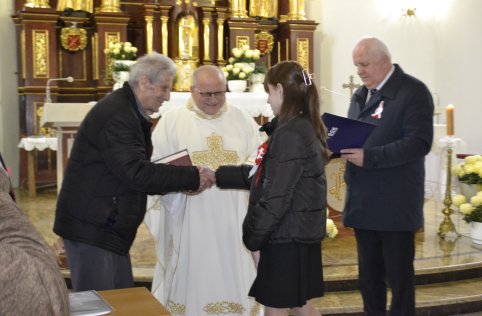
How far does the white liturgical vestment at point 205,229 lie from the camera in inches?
163

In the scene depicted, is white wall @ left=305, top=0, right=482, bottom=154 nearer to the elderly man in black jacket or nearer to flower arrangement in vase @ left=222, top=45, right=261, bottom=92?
flower arrangement in vase @ left=222, top=45, right=261, bottom=92

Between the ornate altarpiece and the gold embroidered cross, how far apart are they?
5.49 metres

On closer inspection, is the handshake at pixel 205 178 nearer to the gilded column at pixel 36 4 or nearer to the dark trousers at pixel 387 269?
the dark trousers at pixel 387 269

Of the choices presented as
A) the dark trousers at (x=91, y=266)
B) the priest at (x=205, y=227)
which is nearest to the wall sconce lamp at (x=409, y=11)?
the priest at (x=205, y=227)

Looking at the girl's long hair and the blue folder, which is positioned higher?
the girl's long hair

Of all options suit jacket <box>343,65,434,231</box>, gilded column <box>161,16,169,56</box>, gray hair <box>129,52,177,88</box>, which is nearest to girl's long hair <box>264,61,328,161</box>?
gray hair <box>129,52,177,88</box>

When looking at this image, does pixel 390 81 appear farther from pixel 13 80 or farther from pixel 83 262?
pixel 13 80

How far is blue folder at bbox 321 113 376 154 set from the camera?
331 cm

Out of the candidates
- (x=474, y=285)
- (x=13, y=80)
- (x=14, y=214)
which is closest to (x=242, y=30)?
(x=13, y=80)

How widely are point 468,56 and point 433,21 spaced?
150 cm

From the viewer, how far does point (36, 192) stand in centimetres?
966

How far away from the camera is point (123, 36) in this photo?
404 inches

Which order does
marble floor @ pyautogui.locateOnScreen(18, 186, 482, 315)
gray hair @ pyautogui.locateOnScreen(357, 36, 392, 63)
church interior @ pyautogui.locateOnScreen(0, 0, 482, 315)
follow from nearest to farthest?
gray hair @ pyautogui.locateOnScreen(357, 36, 392, 63), marble floor @ pyautogui.locateOnScreen(18, 186, 482, 315), church interior @ pyautogui.locateOnScreen(0, 0, 482, 315)

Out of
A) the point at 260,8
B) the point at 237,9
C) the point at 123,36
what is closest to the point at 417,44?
the point at 260,8
